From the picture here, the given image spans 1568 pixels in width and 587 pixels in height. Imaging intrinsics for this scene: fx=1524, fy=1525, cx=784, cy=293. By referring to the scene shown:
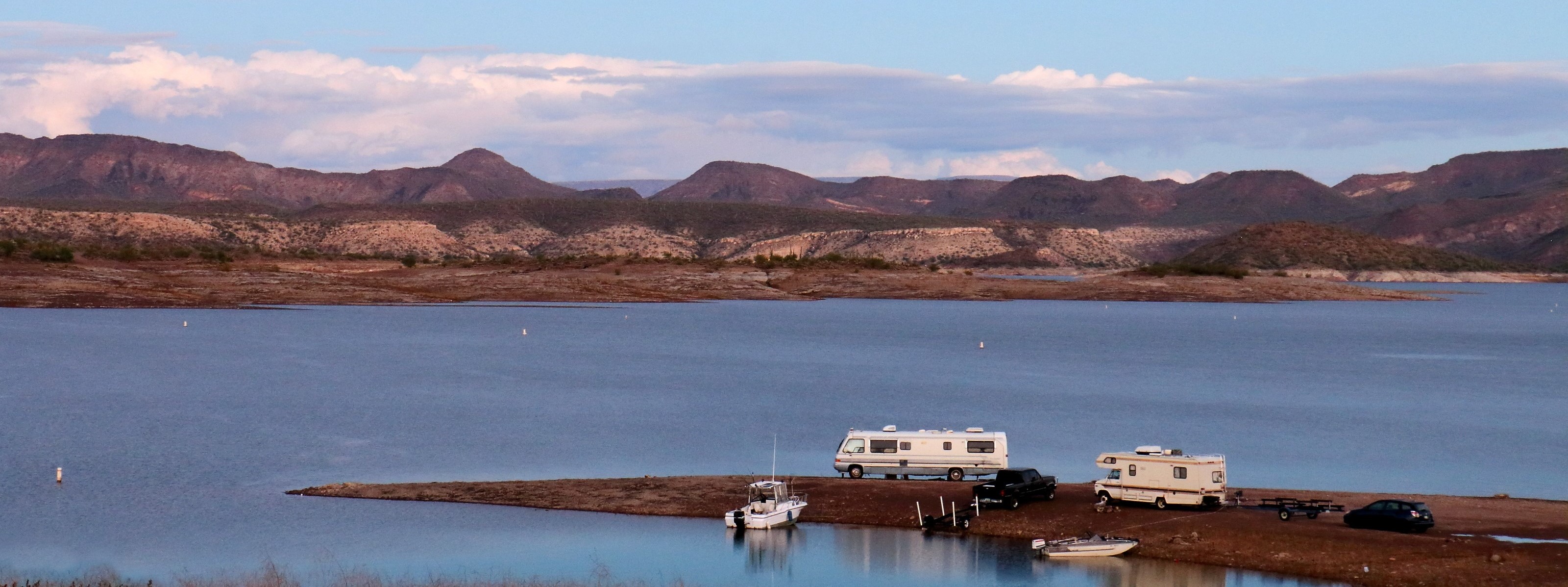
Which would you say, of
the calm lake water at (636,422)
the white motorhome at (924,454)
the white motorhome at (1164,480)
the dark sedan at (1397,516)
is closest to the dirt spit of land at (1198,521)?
the dark sedan at (1397,516)

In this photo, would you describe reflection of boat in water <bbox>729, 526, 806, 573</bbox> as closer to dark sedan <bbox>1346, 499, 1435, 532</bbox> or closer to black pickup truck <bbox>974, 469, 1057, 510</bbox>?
black pickup truck <bbox>974, 469, 1057, 510</bbox>

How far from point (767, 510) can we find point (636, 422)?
902 inches

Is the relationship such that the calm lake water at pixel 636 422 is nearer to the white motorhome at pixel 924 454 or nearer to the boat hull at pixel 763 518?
the boat hull at pixel 763 518

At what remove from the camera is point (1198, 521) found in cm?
3672

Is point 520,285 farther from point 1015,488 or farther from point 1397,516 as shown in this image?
point 1397,516

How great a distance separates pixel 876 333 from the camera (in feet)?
409

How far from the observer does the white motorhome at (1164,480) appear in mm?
37750

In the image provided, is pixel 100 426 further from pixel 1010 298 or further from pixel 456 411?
pixel 1010 298

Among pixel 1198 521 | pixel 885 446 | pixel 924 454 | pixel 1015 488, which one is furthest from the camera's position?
pixel 885 446

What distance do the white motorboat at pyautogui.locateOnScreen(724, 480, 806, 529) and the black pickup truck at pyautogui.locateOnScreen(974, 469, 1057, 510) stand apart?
4.76 metres

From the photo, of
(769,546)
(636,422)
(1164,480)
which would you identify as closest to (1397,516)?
(1164,480)

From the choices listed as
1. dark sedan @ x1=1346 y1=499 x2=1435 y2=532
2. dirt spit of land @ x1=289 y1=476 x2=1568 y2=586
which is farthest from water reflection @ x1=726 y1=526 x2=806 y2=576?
dark sedan @ x1=1346 y1=499 x2=1435 y2=532

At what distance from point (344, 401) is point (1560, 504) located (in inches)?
1895

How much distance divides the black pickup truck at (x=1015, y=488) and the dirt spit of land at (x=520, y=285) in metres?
114
